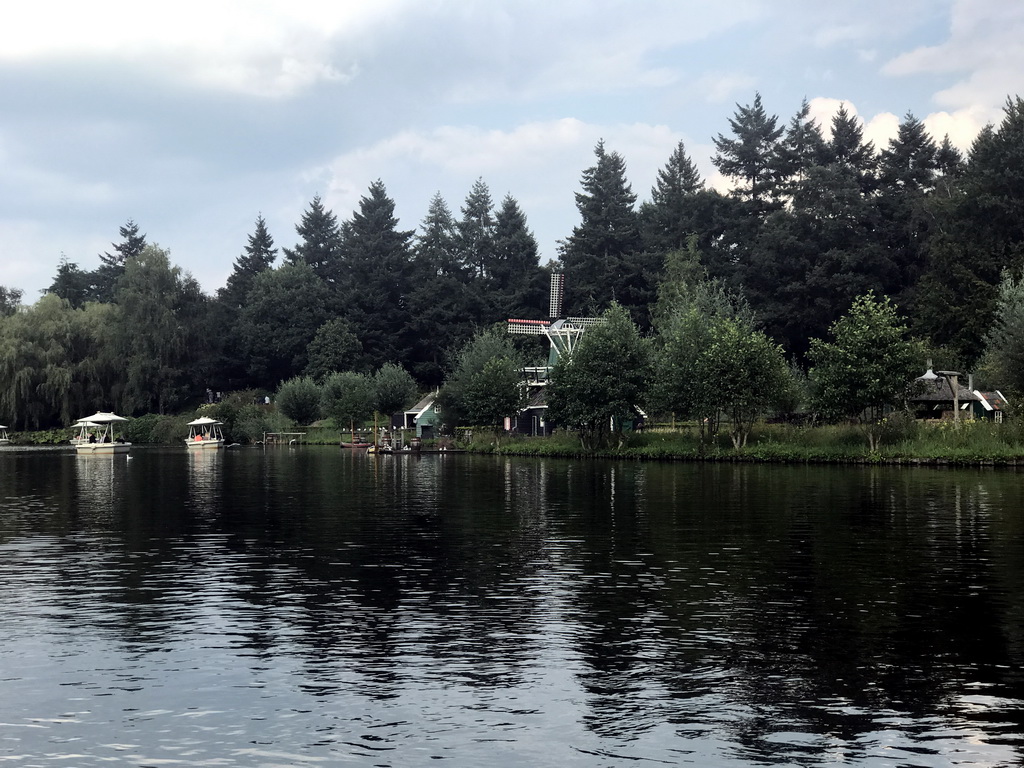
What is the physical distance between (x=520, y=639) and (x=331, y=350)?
392 ft

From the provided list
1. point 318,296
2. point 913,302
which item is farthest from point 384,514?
point 318,296

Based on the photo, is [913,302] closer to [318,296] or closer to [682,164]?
[682,164]

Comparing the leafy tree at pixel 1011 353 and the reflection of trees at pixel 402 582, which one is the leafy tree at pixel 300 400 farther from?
the reflection of trees at pixel 402 582

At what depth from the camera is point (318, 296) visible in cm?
14400

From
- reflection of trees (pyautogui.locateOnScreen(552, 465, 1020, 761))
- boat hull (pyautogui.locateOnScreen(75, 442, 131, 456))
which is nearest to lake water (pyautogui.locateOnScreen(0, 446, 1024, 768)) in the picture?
reflection of trees (pyautogui.locateOnScreen(552, 465, 1020, 761))

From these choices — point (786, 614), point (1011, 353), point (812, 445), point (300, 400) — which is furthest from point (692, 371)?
point (300, 400)

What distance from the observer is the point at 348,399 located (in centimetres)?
11194

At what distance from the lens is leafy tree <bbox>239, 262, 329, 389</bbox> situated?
14062 centimetres

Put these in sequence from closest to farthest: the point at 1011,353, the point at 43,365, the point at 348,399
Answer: the point at 1011,353 < the point at 348,399 < the point at 43,365

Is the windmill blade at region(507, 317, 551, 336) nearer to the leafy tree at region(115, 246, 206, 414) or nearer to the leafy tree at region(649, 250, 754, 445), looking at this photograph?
the leafy tree at region(649, 250, 754, 445)

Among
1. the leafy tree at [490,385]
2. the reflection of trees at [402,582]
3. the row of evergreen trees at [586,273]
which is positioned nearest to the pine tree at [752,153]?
the row of evergreen trees at [586,273]

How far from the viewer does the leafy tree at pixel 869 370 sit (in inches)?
2422

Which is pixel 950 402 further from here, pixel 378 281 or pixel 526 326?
pixel 378 281

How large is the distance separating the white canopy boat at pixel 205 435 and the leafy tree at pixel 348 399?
12.7m
